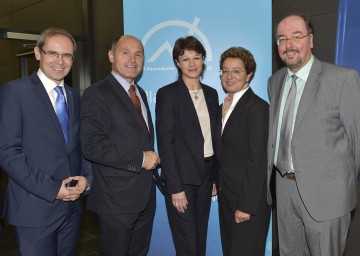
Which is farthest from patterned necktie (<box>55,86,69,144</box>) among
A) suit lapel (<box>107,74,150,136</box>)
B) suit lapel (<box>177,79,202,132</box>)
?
suit lapel (<box>177,79,202,132</box>)

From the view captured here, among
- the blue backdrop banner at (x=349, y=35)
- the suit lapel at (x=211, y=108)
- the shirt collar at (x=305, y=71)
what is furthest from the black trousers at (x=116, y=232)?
the blue backdrop banner at (x=349, y=35)

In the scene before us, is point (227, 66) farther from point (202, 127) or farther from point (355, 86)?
point (355, 86)

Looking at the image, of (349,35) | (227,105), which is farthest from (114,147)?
(349,35)

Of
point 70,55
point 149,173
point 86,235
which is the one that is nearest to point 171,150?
point 149,173

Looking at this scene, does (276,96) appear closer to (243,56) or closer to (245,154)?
(243,56)

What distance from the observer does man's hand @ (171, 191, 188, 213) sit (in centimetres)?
253

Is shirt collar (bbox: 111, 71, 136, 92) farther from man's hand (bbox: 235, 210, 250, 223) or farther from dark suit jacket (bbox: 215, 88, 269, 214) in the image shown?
man's hand (bbox: 235, 210, 250, 223)

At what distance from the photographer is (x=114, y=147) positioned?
90.1 inches

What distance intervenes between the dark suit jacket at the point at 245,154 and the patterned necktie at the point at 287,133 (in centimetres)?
12

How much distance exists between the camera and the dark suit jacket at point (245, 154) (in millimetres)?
2434

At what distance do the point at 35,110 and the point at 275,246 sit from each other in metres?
2.96

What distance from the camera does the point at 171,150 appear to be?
253 cm

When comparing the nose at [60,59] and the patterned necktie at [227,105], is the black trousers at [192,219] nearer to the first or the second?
the patterned necktie at [227,105]

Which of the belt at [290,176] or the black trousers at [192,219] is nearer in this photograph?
the belt at [290,176]
